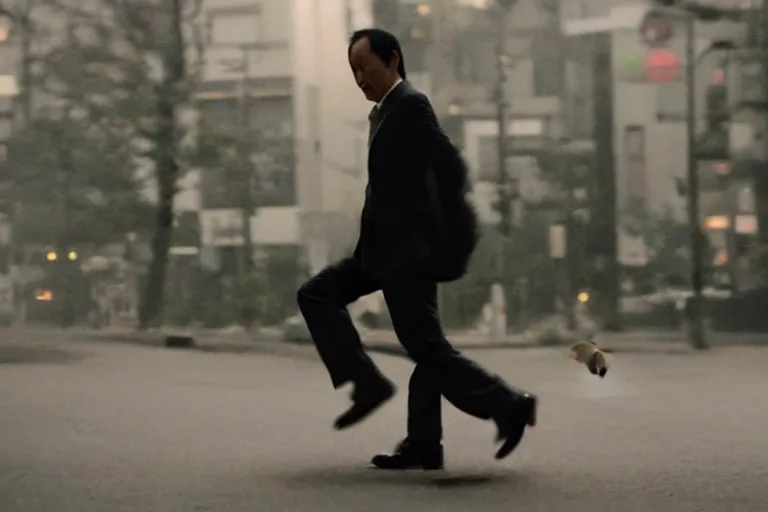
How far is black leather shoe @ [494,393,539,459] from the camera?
1890 mm

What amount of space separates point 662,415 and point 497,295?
3.68 ft

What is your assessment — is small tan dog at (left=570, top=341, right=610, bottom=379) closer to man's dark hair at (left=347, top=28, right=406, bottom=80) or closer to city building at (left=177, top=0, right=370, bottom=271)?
city building at (left=177, top=0, right=370, bottom=271)

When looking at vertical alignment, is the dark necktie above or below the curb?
above

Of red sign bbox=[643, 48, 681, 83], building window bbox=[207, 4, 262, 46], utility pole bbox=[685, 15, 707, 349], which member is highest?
building window bbox=[207, 4, 262, 46]

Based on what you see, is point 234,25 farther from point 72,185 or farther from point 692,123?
point 692,123

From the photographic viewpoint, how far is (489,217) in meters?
3.59

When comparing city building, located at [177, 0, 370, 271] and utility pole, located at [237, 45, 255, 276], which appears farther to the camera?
utility pole, located at [237, 45, 255, 276]

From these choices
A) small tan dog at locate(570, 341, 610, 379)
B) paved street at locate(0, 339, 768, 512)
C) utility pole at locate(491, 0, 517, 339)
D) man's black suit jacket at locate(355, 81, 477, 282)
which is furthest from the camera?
utility pole at locate(491, 0, 517, 339)

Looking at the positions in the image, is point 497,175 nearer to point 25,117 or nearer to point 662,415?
point 662,415

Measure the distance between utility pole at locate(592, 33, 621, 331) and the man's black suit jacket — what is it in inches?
74.3

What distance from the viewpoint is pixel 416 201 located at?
76.5 inches

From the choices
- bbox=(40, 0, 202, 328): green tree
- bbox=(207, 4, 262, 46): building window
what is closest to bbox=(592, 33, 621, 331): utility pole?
bbox=(207, 4, 262, 46): building window

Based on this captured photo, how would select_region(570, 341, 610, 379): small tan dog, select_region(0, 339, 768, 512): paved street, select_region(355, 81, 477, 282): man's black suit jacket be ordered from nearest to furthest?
select_region(0, 339, 768, 512): paved street → select_region(355, 81, 477, 282): man's black suit jacket → select_region(570, 341, 610, 379): small tan dog

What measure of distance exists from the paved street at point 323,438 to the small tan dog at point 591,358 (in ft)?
0.18
